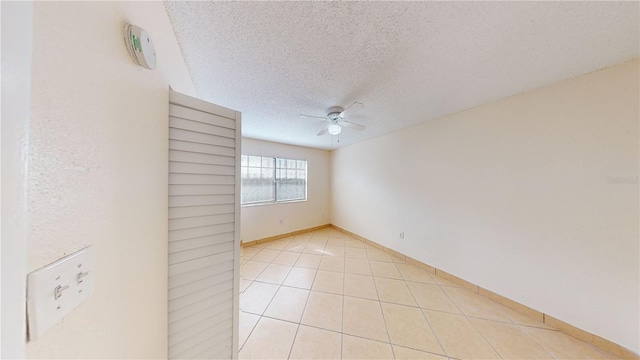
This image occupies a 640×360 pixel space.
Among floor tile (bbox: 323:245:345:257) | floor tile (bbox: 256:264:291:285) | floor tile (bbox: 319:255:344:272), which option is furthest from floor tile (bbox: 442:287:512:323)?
floor tile (bbox: 256:264:291:285)

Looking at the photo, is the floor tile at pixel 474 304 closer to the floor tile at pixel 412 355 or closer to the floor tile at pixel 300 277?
the floor tile at pixel 412 355

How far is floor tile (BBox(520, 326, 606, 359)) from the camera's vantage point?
54.2 inches

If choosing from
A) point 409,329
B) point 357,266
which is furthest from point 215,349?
point 357,266

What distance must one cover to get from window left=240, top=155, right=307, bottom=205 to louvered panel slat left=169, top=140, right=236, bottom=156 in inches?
99.1

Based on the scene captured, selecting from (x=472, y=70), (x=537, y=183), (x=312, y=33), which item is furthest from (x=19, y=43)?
(x=537, y=183)

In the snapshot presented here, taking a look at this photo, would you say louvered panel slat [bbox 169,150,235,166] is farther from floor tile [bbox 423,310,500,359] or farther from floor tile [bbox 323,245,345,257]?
floor tile [bbox 323,245,345,257]

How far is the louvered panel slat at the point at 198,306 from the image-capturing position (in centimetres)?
92

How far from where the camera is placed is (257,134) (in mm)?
3264

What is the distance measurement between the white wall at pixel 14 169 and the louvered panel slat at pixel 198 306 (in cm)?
77

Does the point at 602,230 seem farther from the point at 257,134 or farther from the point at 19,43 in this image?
the point at 257,134

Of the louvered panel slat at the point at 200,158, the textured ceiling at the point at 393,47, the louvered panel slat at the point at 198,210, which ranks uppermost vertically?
the textured ceiling at the point at 393,47

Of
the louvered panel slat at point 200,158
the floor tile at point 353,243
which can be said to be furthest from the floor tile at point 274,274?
the louvered panel slat at point 200,158

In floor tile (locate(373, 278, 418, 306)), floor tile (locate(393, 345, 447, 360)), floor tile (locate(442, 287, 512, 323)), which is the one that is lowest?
floor tile (locate(393, 345, 447, 360))

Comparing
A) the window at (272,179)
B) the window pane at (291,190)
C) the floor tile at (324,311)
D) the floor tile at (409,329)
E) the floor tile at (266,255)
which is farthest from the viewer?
the window pane at (291,190)
